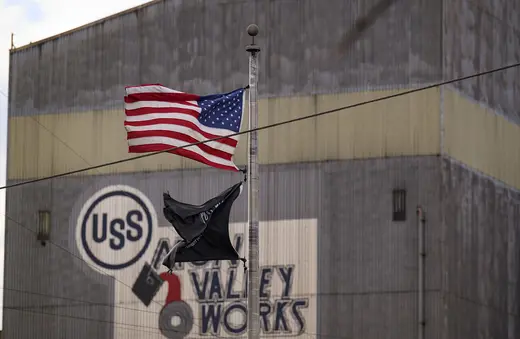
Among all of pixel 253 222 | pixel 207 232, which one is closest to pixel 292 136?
pixel 207 232

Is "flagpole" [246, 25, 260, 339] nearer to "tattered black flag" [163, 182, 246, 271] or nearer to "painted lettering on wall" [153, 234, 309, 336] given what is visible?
"tattered black flag" [163, 182, 246, 271]

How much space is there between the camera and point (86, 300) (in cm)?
5847

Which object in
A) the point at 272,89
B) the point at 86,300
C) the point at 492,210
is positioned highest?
the point at 272,89

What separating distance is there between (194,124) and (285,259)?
20.9m

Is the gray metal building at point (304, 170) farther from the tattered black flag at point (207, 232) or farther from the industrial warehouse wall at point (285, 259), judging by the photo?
the tattered black flag at point (207, 232)

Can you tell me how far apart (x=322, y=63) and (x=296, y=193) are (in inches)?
198

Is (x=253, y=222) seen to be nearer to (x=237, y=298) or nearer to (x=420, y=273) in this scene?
(x=420, y=273)

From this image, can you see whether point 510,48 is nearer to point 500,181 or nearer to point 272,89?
point 500,181

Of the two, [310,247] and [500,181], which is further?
[500,181]

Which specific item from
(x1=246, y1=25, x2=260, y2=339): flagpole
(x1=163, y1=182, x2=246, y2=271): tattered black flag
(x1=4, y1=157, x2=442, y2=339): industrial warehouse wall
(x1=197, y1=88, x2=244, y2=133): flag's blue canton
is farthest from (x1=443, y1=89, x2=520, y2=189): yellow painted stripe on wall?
(x1=246, y1=25, x2=260, y2=339): flagpole

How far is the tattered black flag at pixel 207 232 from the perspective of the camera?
3475 cm

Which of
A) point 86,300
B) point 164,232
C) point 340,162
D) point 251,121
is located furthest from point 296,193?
point 251,121

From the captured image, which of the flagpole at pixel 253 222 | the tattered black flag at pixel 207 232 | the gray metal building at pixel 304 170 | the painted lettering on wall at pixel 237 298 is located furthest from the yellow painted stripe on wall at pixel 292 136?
the flagpole at pixel 253 222

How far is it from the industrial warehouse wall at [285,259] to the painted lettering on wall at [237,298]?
0.05 m
